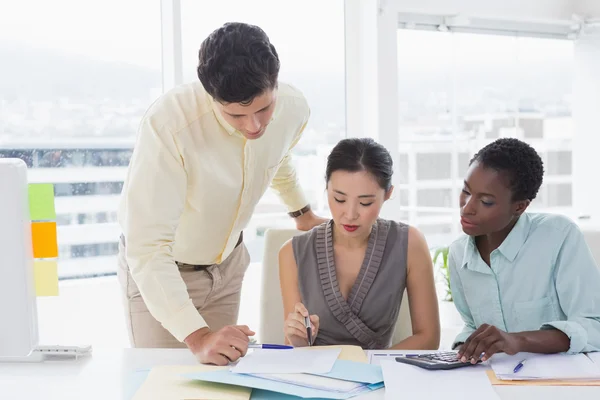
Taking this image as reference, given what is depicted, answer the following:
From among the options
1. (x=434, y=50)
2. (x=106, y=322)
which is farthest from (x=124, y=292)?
(x=434, y=50)

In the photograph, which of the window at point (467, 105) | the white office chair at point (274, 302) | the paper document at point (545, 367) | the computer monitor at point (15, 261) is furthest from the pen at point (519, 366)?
the window at point (467, 105)

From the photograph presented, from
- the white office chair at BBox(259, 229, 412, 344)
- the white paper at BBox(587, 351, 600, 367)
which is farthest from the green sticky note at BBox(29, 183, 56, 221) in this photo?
the white paper at BBox(587, 351, 600, 367)

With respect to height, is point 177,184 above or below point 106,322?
above

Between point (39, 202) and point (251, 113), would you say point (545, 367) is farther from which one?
point (39, 202)

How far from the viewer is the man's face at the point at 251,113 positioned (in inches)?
57.8

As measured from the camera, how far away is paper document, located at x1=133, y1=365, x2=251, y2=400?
3.96ft

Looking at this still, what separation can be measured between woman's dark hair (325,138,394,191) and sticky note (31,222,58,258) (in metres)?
0.71

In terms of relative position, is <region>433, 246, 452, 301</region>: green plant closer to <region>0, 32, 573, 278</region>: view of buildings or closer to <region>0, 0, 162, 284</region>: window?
<region>0, 32, 573, 278</region>: view of buildings

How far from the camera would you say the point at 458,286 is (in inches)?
67.7

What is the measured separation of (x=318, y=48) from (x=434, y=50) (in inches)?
24.7

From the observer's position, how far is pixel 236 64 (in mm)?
1428

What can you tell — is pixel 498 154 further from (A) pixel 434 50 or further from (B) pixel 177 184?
(A) pixel 434 50

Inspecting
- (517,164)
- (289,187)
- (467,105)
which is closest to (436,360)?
(517,164)

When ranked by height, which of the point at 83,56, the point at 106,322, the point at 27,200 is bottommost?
the point at 106,322
